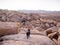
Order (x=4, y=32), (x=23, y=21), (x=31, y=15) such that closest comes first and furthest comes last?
1. (x=4, y=32)
2. (x=23, y=21)
3. (x=31, y=15)

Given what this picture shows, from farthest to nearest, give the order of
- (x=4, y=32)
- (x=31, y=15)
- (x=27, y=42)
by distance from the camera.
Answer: (x=31, y=15), (x=4, y=32), (x=27, y=42)

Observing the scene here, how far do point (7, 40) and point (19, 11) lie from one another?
4.76 metres

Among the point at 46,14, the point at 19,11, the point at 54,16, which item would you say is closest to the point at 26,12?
the point at 19,11

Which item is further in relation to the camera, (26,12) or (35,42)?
(26,12)

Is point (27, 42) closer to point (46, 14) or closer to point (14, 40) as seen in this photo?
point (14, 40)

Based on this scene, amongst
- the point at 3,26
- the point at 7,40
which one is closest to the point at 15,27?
the point at 3,26

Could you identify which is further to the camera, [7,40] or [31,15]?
[31,15]

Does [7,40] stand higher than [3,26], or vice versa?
[3,26]

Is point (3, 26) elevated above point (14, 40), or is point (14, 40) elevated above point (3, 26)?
point (3, 26)

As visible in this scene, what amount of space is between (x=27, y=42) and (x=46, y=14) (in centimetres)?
472

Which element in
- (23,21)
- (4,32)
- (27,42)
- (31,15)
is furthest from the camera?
(31,15)

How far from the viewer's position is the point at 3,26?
2299mm

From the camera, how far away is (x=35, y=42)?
6.54 ft

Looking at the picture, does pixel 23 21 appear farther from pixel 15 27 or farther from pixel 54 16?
pixel 15 27
